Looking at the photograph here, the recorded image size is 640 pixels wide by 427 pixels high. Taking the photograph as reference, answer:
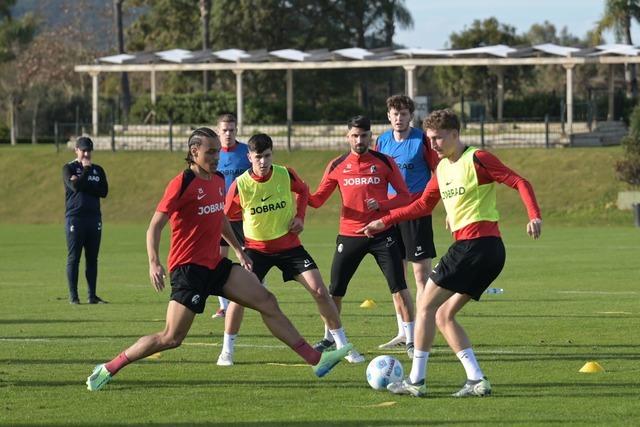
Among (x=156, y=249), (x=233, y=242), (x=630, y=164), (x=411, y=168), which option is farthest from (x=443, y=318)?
(x=630, y=164)

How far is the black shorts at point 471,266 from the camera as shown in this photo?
10.2m

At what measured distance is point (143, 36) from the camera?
90312 mm

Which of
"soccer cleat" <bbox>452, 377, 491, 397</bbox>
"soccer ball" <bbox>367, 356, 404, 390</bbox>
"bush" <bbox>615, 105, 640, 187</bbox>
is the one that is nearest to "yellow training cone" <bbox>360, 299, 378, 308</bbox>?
"soccer ball" <bbox>367, 356, 404, 390</bbox>

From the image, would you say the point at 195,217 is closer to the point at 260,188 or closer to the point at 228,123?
the point at 260,188

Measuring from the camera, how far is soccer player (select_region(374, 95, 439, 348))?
13594mm

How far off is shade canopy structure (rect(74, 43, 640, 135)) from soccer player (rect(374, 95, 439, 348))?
3852cm

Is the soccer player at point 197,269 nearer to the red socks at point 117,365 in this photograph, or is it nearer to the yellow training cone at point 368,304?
the red socks at point 117,365

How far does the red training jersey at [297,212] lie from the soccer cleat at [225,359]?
103 centimetres

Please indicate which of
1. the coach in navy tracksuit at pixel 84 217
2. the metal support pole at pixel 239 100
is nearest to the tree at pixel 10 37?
the metal support pole at pixel 239 100

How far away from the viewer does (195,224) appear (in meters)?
10.8

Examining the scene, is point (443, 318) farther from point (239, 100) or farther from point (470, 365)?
point (239, 100)

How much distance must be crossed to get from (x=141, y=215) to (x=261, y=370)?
3476 cm

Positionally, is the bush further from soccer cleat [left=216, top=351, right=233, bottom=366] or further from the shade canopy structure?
soccer cleat [left=216, top=351, right=233, bottom=366]

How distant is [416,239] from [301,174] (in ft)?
114
